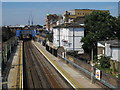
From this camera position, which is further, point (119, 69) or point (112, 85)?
point (119, 69)

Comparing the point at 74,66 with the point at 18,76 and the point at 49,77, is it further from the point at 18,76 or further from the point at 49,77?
the point at 18,76

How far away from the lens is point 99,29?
104ft

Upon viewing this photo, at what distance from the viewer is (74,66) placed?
79.9 feet

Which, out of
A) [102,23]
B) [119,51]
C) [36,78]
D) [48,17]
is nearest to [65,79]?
[36,78]

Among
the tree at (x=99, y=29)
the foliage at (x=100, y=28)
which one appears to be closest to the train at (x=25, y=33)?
the foliage at (x=100, y=28)

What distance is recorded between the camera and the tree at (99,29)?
1214 inches

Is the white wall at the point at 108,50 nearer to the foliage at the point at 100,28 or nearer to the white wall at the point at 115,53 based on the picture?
the white wall at the point at 115,53

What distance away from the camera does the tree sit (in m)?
30.8

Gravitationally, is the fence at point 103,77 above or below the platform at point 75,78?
above

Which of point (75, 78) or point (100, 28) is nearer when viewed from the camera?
point (75, 78)

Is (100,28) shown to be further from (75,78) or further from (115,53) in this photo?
(75,78)

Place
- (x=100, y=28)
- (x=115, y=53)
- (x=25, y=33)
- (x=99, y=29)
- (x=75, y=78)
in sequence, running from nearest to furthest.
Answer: (x=75, y=78) < (x=115, y=53) < (x=100, y=28) < (x=99, y=29) < (x=25, y=33)

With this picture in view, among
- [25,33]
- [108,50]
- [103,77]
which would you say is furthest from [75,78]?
[25,33]

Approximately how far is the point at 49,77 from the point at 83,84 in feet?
16.0
